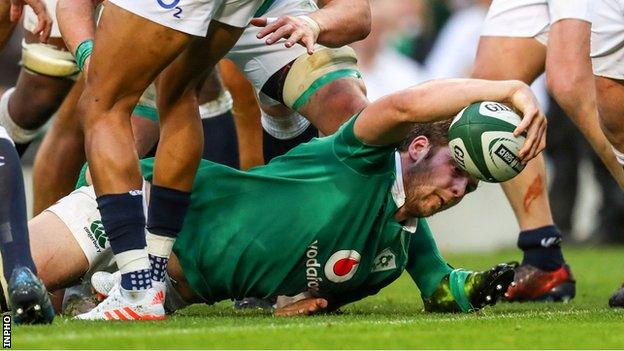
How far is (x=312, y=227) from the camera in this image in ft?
18.1

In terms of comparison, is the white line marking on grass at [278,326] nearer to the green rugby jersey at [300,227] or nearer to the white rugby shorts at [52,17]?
the green rugby jersey at [300,227]

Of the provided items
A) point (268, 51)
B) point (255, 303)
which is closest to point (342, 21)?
point (268, 51)

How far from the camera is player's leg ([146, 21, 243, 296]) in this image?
5.56 meters

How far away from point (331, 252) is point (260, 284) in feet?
1.08

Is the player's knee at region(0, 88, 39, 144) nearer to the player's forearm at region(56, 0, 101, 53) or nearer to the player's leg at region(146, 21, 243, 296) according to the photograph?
the player's forearm at region(56, 0, 101, 53)

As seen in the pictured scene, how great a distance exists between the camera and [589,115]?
673 centimetres

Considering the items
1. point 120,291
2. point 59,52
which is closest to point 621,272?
point 59,52

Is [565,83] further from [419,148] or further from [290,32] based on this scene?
[290,32]

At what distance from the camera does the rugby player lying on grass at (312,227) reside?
5.47 meters

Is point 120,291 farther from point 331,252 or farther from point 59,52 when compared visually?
point 59,52

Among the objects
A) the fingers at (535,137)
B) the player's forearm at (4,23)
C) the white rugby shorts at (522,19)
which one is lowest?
the player's forearm at (4,23)

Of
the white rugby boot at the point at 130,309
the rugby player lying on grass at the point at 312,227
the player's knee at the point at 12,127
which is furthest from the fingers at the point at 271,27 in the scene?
Result: the player's knee at the point at 12,127

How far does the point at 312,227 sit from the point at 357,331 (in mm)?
725

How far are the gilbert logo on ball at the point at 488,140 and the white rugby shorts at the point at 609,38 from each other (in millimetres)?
749
